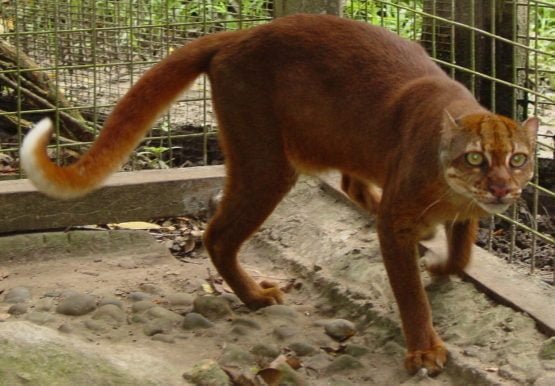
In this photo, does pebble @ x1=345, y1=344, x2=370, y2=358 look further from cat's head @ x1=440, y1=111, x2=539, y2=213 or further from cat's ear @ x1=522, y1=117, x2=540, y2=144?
cat's ear @ x1=522, y1=117, x2=540, y2=144

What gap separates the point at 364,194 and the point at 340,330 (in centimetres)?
82

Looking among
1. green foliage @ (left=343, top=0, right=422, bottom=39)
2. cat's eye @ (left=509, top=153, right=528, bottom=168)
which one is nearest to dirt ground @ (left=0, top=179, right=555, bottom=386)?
cat's eye @ (left=509, top=153, right=528, bottom=168)

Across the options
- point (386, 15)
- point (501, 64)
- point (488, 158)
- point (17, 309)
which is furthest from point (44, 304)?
point (386, 15)

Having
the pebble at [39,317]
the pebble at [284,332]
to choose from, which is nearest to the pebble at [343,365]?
the pebble at [284,332]

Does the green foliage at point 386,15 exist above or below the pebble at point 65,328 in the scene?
above

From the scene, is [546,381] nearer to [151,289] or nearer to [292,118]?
[292,118]

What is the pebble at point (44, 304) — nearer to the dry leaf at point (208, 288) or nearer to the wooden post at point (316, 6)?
the dry leaf at point (208, 288)

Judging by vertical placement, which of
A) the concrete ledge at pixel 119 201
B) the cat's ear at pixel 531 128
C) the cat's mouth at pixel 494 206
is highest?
the cat's ear at pixel 531 128

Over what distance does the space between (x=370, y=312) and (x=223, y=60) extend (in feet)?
3.64

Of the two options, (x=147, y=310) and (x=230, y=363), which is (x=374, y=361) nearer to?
(x=230, y=363)

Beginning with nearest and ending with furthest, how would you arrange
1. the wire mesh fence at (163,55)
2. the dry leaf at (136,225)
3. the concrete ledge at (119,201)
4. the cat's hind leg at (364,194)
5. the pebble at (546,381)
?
the pebble at (546,381), the cat's hind leg at (364,194), the concrete ledge at (119,201), the dry leaf at (136,225), the wire mesh fence at (163,55)

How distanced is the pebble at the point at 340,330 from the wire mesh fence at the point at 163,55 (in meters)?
1.21

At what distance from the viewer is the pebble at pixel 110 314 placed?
15.2 ft

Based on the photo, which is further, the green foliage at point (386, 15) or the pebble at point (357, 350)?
the green foliage at point (386, 15)
